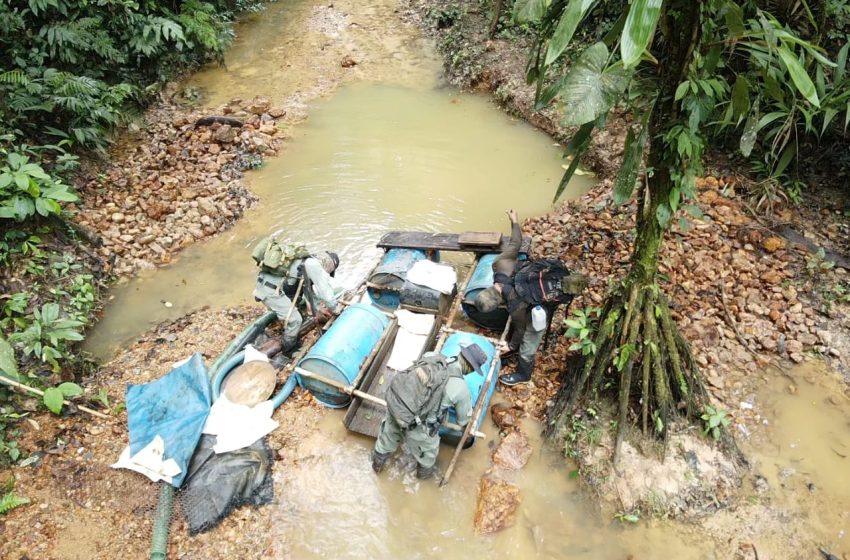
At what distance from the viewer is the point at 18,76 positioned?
23.9 ft

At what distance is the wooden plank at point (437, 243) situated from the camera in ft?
18.8

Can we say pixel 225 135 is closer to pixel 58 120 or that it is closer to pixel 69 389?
pixel 58 120

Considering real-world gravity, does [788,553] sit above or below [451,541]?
above

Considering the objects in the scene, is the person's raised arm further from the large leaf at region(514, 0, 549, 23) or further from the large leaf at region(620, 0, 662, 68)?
the large leaf at region(620, 0, 662, 68)

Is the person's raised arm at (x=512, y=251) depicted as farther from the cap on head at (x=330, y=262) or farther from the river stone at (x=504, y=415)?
the cap on head at (x=330, y=262)

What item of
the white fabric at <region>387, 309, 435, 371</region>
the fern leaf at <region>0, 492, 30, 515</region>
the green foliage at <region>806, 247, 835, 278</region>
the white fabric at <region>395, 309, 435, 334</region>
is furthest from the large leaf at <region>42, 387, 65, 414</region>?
the green foliage at <region>806, 247, 835, 278</region>

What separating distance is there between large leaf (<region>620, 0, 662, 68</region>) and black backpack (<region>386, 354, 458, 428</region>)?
2633mm

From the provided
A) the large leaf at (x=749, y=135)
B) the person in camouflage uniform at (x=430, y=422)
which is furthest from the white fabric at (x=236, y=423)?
the large leaf at (x=749, y=135)

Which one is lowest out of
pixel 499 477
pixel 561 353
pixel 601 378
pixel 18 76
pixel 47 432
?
pixel 47 432

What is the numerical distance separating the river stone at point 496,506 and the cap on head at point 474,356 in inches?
39.1

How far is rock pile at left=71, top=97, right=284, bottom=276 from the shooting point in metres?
7.18

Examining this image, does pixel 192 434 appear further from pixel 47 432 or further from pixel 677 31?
pixel 677 31

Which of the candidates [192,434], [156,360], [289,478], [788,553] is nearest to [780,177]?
[788,553]

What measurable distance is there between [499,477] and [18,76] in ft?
27.9
